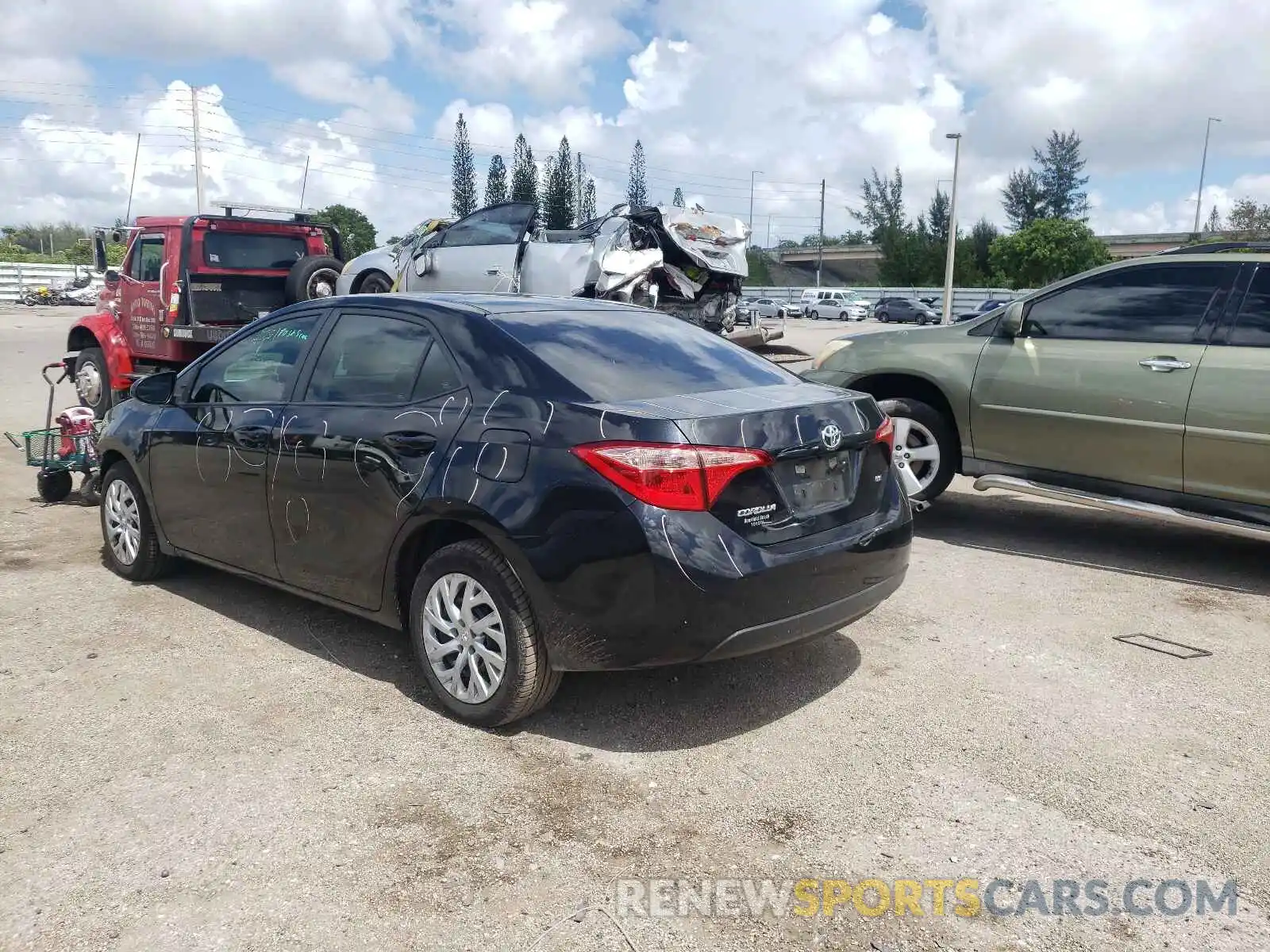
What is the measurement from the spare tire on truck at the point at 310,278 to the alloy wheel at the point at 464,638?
823cm

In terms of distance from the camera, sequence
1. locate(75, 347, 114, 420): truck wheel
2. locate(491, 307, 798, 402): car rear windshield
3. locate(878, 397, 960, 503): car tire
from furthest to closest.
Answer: locate(75, 347, 114, 420): truck wheel < locate(878, 397, 960, 503): car tire < locate(491, 307, 798, 402): car rear windshield

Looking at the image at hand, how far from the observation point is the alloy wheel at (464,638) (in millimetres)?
3885

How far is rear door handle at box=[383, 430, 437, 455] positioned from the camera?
4.06m

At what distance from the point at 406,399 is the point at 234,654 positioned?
151 centimetres

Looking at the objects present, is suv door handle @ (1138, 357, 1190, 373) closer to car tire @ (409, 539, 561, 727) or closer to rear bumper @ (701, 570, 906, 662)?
rear bumper @ (701, 570, 906, 662)

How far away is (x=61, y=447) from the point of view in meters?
7.92

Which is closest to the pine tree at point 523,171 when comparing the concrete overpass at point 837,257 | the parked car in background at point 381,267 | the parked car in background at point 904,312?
the parked car in background at point 904,312

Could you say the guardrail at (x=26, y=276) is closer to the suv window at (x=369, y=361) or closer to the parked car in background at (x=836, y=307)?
the parked car in background at (x=836, y=307)

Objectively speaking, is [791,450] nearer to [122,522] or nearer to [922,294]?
[122,522]

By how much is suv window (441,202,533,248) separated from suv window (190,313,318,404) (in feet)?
23.8

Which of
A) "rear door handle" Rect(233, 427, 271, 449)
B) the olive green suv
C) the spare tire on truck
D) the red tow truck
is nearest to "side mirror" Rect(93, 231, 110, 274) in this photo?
the red tow truck

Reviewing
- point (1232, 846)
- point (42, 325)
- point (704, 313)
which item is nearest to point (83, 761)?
point (1232, 846)

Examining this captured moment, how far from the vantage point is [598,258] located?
471 inches

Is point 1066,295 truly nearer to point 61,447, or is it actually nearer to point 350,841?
point 350,841
